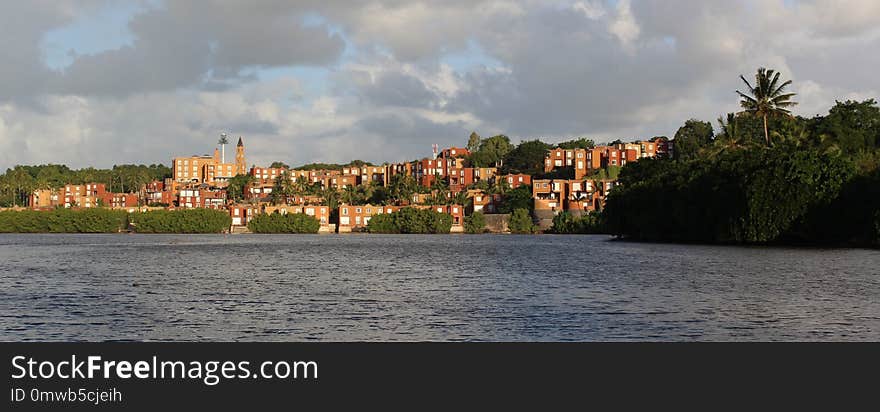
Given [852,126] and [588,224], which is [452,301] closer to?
[852,126]

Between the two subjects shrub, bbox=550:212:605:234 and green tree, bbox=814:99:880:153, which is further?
shrub, bbox=550:212:605:234

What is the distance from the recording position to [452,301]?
44531 mm

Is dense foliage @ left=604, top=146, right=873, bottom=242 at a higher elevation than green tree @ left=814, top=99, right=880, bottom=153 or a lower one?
lower

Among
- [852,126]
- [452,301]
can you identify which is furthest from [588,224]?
[452,301]

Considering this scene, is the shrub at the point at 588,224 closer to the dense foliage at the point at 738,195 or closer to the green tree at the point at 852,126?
the green tree at the point at 852,126

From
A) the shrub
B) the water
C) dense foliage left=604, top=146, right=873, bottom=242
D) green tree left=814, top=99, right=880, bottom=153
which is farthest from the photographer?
the shrub

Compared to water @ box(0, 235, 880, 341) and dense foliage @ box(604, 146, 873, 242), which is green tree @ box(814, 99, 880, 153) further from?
water @ box(0, 235, 880, 341)

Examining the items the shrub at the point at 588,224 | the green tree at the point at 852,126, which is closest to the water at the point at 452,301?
the green tree at the point at 852,126

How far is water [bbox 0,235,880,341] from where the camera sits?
33.0 meters

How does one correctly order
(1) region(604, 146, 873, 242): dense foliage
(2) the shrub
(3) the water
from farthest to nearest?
1. (2) the shrub
2. (1) region(604, 146, 873, 242): dense foliage
3. (3) the water

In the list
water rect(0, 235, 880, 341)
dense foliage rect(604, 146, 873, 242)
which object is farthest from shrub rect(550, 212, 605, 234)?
water rect(0, 235, 880, 341)

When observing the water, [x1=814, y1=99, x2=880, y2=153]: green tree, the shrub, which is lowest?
the water
